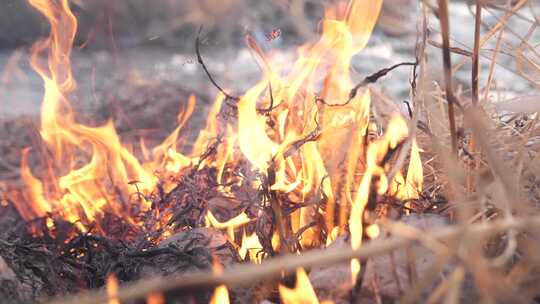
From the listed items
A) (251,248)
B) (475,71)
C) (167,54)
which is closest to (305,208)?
(251,248)

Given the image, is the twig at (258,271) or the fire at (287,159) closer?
the twig at (258,271)

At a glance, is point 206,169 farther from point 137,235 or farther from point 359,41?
point 359,41

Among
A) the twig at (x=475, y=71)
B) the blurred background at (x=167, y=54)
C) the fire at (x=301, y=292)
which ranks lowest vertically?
the fire at (x=301, y=292)

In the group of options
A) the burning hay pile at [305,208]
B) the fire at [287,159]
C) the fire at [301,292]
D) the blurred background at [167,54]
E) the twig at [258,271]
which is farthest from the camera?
the blurred background at [167,54]

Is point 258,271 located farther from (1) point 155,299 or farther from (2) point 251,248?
(2) point 251,248

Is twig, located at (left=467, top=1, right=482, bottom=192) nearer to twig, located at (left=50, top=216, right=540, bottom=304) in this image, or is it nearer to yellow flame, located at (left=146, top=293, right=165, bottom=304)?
twig, located at (left=50, top=216, right=540, bottom=304)

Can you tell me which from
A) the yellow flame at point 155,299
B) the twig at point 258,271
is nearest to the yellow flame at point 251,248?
the yellow flame at point 155,299

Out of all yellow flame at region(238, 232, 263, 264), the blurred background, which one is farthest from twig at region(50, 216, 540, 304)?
the blurred background

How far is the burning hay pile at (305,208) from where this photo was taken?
1.00m

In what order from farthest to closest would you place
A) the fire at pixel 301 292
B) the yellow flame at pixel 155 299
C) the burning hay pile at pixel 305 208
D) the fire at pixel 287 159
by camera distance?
the fire at pixel 287 159, the yellow flame at pixel 155 299, the fire at pixel 301 292, the burning hay pile at pixel 305 208

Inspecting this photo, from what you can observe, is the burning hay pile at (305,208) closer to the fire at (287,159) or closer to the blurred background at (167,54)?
the fire at (287,159)

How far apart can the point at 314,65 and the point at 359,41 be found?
158 mm

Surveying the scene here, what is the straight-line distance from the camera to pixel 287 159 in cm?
186

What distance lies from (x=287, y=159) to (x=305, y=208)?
0.66 feet
